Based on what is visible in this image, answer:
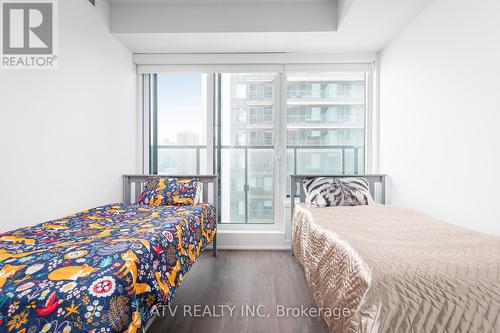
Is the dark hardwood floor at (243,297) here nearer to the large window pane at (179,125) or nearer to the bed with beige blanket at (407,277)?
the bed with beige blanket at (407,277)

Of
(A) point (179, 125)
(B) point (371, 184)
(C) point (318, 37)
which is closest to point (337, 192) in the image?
(B) point (371, 184)

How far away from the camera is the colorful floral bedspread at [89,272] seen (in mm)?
805

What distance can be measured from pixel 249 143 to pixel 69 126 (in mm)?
1783

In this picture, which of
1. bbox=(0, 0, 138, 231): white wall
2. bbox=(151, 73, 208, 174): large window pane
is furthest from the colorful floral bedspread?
→ bbox=(151, 73, 208, 174): large window pane

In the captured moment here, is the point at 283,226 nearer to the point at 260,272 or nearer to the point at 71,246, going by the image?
the point at 260,272

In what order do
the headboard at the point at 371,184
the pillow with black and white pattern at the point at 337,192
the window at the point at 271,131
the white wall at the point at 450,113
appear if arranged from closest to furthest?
the white wall at the point at 450,113, the pillow with black and white pattern at the point at 337,192, the headboard at the point at 371,184, the window at the point at 271,131

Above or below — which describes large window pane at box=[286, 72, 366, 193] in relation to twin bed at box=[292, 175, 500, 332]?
above

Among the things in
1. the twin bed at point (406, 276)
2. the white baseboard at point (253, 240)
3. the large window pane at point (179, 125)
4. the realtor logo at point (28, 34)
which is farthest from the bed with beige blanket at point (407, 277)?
the realtor logo at point (28, 34)

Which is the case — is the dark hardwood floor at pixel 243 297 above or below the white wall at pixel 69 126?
below

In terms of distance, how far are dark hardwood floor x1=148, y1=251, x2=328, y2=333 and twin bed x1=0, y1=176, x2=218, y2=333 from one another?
1.08 feet

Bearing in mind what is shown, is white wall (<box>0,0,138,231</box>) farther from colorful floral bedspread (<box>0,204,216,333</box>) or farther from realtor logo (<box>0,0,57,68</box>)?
colorful floral bedspread (<box>0,204,216,333</box>)

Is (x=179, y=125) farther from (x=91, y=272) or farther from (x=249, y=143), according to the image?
(x=91, y=272)

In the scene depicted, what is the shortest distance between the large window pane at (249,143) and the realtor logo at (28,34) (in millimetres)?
1701

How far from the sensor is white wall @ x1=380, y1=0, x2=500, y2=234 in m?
1.57
